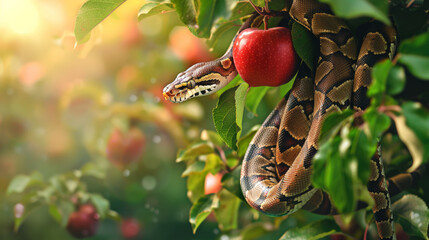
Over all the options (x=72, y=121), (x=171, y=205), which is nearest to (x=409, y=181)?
(x=171, y=205)

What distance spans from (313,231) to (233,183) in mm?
123

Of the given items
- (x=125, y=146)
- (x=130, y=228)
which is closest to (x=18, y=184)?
(x=125, y=146)

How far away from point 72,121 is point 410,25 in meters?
1.33

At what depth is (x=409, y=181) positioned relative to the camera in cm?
64

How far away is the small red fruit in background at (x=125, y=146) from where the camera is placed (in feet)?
4.55

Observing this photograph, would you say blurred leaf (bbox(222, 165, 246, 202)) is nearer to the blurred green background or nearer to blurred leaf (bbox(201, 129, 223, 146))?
blurred leaf (bbox(201, 129, 223, 146))

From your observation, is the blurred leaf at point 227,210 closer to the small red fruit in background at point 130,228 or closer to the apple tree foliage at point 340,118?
the apple tree foliage at point 340,118

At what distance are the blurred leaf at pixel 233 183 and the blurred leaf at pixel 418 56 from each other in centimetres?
37

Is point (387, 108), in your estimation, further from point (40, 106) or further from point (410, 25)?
point (40, 106)

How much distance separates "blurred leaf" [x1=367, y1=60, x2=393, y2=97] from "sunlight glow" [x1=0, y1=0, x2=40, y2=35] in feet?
5.14

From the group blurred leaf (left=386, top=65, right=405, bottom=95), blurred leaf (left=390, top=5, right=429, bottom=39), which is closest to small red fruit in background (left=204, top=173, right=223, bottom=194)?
blurred leaf (left=390, top=5, right=429, bottom=39)

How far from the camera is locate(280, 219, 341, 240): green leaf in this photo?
1.84 ft

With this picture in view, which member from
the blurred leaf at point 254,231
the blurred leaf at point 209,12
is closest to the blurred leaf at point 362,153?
the blurred leaf at point 209,12

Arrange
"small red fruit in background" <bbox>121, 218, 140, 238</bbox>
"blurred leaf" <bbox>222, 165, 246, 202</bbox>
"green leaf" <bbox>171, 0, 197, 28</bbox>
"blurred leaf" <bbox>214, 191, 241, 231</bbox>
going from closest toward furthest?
1. "green leaf" <bbox>171, 0, 197, 28</bbox>
2. "blurred leaf" <bbox>222, 165, 246, 202</bbox>
3. "blurred leaf" <bbox>214, 191, 241, 231</bbox>
4. "small red fruit in background" <bbox>121, 218, 140, 238</bbox>
